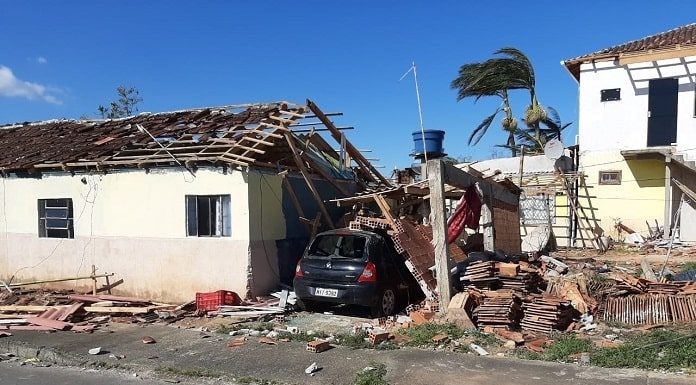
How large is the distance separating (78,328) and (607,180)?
1838 centimetres

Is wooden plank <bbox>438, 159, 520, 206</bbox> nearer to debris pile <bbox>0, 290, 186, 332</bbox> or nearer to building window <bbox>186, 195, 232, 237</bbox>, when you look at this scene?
building window <bbox>186, 195, 232, 237</bbox>

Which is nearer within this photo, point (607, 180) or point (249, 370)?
point (249, 370)

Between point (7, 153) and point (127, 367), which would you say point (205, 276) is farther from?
point (7, 153)

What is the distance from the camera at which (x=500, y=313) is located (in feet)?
26.3

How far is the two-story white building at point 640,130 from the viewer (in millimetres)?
18781

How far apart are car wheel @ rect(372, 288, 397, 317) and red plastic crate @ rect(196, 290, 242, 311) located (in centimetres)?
284

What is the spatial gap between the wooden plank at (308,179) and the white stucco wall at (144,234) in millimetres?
654

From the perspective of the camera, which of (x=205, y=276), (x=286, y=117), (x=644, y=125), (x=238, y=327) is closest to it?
(x=238, y=327)

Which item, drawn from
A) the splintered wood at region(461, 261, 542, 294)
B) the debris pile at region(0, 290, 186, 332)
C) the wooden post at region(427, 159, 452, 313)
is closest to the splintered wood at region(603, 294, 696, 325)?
the splintered wood at region(461, 261, 542, 294)

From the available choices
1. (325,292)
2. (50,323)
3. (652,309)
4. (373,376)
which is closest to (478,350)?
(373,376)

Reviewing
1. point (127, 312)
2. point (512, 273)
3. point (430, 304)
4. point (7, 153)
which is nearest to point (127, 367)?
point (127, 312)

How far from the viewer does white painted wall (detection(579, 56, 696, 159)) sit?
18797mm

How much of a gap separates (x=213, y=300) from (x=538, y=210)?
624 inches

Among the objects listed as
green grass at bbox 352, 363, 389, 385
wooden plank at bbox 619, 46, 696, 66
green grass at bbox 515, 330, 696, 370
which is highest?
wooden plank at bbox 619, 46, 696, 66
